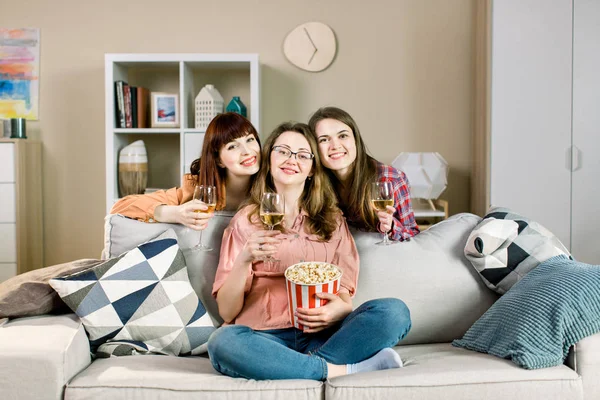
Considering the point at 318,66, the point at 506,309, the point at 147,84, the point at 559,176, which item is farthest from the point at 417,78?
the point at 506,309

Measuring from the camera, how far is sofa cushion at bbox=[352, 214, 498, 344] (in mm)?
1995

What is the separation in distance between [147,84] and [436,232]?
275 cm

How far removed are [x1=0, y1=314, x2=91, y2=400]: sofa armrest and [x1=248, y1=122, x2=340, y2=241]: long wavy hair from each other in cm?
72

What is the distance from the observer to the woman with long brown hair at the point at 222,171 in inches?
85.1

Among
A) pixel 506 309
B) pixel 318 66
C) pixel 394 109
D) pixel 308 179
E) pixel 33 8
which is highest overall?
pixel 33 8

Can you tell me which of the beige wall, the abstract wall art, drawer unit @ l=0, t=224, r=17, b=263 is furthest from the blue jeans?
the abstract wall art

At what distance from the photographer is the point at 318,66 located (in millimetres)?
4180

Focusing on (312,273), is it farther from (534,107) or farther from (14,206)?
(14,206)

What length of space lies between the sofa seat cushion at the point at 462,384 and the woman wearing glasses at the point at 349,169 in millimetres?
604

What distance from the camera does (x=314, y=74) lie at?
4199mm

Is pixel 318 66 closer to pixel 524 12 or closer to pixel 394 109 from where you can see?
pixel 394 109

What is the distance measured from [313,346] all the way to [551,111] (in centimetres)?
257

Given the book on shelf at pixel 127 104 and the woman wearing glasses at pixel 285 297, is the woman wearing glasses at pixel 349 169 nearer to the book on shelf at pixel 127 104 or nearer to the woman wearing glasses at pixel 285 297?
the woman wearing glasses at pixel 285 297

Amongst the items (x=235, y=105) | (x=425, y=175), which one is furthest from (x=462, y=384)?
(x=235, y=105)
